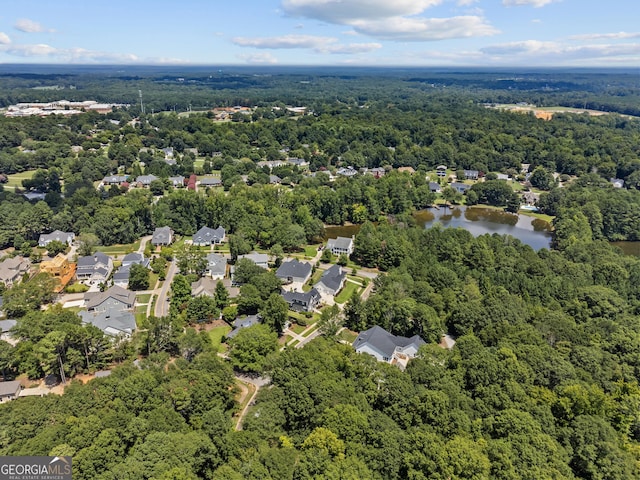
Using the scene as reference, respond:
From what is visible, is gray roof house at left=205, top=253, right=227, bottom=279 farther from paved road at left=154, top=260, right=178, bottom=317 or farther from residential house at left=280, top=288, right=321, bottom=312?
residential house at left=280, top=288, right=321, bottom=312

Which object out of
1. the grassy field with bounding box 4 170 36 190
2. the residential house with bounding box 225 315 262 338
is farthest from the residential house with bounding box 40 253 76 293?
the grassy field with bounding box 4 170 36 190

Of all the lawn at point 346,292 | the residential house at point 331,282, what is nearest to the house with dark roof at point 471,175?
the lawn at point 346,292

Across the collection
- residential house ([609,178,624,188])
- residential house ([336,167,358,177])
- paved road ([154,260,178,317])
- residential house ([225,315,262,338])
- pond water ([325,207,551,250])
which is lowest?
pond water ([325,207,551,250])

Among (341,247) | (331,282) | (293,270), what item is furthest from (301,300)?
(341,247)

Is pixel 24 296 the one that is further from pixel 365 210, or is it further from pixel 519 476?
pixel 365 210

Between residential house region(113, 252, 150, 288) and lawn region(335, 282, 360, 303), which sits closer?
lawn region(335, 282, 360, 303)

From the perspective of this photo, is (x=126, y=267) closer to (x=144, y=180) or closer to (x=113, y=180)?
(x=144, y=180)
